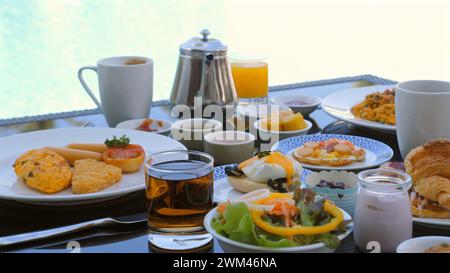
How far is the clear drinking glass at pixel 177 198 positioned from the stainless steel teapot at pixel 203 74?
68 cm

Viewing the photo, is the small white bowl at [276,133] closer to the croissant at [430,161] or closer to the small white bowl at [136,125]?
the small white bowl at [136,125]

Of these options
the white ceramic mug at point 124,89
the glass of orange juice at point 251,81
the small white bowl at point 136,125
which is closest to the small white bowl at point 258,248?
the small white bowl at point 136,125

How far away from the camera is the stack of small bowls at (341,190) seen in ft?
3.38

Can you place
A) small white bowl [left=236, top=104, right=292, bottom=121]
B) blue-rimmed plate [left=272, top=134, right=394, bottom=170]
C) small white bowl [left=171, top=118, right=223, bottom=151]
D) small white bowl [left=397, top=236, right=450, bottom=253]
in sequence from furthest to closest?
small white bowl [left=236, top=104, right=292, bottom=121] → small white bowl [left=171, top=118, right=223, bottom=151] → blue-rimmed plate [left=272, top=134, right=394, bottom=170] → small white bowl [left=397, top=236, right=450, bottom=253]

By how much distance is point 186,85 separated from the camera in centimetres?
165

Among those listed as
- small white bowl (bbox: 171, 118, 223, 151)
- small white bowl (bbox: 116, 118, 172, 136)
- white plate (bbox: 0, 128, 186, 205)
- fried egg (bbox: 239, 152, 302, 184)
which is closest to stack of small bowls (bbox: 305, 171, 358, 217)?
fried egg (bbox: 239, 152, 302, 184)

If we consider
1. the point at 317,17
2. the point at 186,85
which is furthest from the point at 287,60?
the point at 186,85

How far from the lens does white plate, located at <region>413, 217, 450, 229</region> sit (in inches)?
38.5

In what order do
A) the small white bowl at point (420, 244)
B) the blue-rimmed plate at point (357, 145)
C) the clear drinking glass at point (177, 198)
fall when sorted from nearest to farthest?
the small white bowl at point (420, 244), the clear drinking glass at point (177, 198), the blue-rimmed plate at point (357, 145)

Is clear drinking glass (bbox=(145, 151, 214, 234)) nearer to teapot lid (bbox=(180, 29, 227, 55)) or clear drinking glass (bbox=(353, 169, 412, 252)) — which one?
clear drinking glass (bbox=(353, 169, 412, 252))

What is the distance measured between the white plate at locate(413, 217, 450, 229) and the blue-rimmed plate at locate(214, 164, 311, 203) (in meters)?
0.24

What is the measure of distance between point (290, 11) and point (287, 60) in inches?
37.8

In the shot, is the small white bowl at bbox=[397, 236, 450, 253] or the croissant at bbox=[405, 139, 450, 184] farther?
the croissant at bbox=[405, 139, 450, 184]

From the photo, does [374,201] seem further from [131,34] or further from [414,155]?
[131,34]
